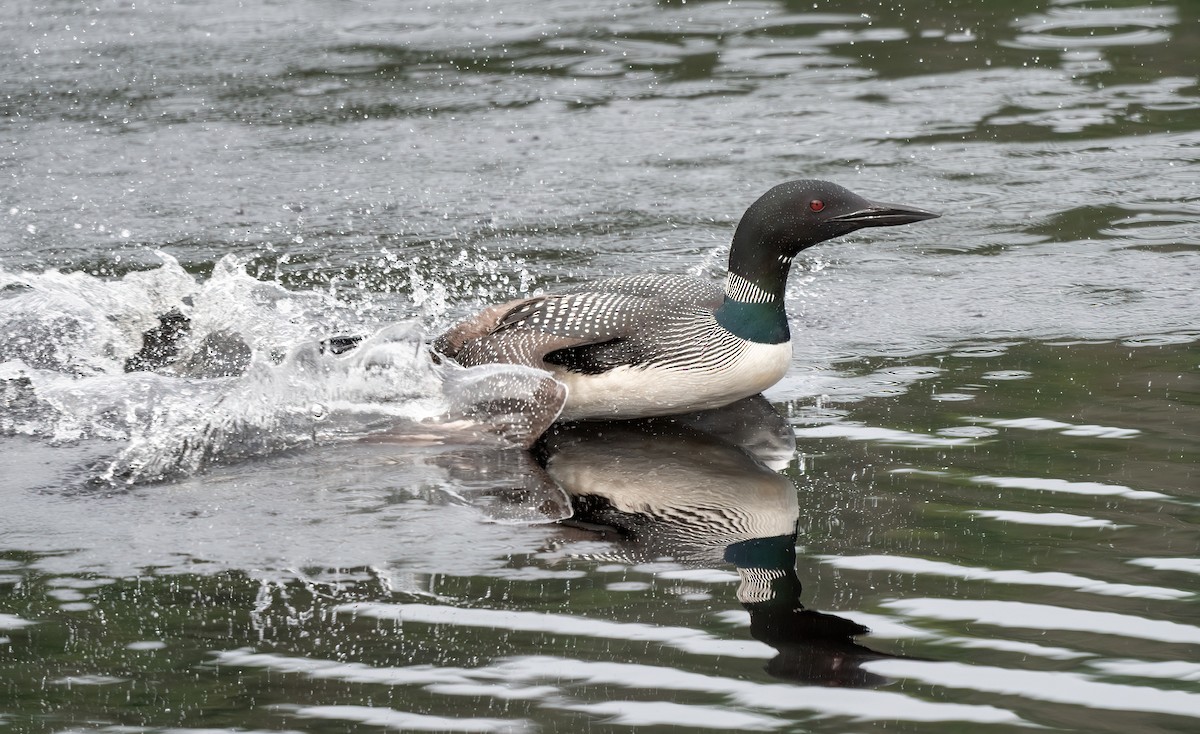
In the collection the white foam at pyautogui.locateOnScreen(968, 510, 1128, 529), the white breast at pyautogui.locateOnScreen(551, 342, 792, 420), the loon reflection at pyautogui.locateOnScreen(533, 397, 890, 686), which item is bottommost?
the loon reflection at pyautogui.locateOnScreen(533, 397, 890, 686)

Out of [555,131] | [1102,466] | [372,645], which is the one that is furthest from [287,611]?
[555,131]

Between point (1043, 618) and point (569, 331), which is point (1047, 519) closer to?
point (1043, 618)

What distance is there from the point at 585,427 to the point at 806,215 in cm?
125

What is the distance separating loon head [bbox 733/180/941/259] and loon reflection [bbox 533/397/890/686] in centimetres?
73

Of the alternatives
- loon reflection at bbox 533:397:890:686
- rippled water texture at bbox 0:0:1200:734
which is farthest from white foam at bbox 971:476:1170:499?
loon reflection at bbox 533:397:890:686

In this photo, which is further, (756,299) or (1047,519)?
(756,299)

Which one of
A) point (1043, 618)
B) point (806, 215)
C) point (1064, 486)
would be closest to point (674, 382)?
point (806, 215)

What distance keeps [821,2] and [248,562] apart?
991 centimetres

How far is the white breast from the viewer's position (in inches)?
252

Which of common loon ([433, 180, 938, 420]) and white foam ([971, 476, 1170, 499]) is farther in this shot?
common loon ([433, 180, 938, 420])

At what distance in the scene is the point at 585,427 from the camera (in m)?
6.65

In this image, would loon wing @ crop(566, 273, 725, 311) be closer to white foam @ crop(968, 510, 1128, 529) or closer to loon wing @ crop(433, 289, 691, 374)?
loon wing @ crop(433, 289, 691, 374)

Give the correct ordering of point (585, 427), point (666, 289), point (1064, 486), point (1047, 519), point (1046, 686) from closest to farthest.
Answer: point (1046, 686)
point (1047, 519)
point (1064, 486)
point (585, 427)
point (666, 289)

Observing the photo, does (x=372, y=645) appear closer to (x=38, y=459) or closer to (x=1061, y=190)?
(x=38, y=459)
